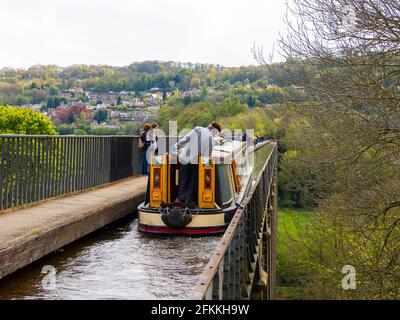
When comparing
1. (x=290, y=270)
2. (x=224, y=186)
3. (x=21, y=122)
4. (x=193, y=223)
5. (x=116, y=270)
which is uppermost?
(x=21, y=122)

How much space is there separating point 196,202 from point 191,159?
841 millimetres

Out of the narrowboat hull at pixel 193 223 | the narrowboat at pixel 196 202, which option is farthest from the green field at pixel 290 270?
the narrowboat hull at pixel 193 223

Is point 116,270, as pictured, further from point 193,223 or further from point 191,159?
point 191,159

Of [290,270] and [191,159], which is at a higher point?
[191,159]

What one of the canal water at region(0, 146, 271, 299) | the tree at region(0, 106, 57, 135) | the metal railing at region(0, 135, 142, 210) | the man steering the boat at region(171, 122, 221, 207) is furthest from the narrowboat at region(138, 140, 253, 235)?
the tree at region(0, 106, 57, 135)

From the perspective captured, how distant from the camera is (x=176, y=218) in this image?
1167 centimetres

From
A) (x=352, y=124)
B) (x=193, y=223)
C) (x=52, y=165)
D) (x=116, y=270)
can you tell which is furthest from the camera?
(x=352, y=124)

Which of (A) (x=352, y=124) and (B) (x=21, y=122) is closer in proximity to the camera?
(A) (x=352, y=124)

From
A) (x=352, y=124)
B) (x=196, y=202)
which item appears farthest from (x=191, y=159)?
(x=352, y=124)

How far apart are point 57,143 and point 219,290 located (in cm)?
893

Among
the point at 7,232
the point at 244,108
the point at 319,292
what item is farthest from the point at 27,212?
the point at 244,108

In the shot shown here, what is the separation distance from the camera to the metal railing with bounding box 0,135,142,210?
36.2 feet

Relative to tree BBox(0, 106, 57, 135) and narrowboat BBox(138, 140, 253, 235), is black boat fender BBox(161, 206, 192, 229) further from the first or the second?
tree BBox(0, 106, 57, 135)

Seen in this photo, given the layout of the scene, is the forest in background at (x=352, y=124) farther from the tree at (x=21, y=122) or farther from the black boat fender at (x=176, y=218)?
the tree at (x=21, y=122)
